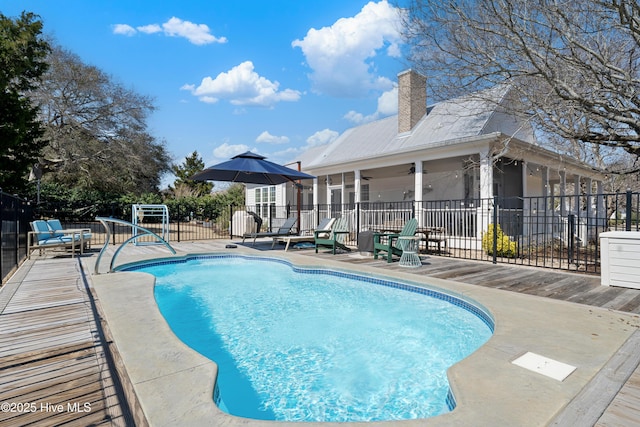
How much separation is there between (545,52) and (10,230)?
A: 12307 millimetres

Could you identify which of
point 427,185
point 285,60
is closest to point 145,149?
point 285,60

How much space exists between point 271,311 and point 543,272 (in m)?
5.39

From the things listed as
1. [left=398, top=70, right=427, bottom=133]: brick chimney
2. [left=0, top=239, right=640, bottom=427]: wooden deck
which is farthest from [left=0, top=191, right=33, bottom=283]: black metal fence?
[left=398, top=70, right=427, bottom=133]: brick chimney

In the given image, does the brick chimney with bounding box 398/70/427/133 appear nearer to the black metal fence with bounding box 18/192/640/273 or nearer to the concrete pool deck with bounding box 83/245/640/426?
the black metal fence with bounding box 18/192/640/273

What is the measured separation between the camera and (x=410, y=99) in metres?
13.1

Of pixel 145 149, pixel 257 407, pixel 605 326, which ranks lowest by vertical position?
pixel 257 407

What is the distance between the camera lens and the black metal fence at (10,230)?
17.1 feet

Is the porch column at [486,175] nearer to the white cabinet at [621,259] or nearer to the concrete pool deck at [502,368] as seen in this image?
the white cabinet at [621,259]

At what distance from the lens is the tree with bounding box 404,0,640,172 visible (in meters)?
7.10

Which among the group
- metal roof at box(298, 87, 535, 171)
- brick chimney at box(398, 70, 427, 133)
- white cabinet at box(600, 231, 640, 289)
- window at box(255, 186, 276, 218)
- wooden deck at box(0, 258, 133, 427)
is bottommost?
wooden deck at box(0, 258, 133, 427)

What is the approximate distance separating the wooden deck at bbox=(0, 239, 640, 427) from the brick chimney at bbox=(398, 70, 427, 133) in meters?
8.69

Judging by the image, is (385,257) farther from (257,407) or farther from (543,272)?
(257,407)

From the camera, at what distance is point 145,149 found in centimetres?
2089

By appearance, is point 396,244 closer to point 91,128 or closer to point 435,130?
point 435,130
